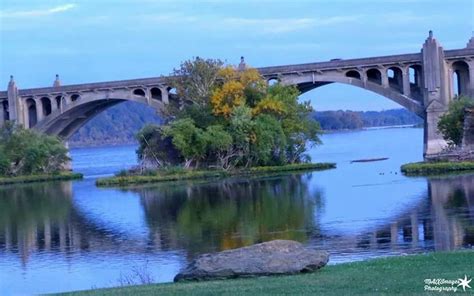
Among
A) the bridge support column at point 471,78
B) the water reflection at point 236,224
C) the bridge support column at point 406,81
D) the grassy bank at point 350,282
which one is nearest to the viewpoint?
the grassy bank at point 350,282

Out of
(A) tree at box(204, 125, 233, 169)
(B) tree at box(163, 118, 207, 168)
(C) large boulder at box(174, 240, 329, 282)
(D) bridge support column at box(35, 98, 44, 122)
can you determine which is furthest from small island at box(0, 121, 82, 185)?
(C) large boulder at box(174, 240, 329, 282)

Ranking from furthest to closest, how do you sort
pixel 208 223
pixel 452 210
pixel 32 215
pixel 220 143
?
pixel 220 143
pixel 32 215
pixel 208 223
pixel 452 210

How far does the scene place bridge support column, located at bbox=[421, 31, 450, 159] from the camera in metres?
75.7

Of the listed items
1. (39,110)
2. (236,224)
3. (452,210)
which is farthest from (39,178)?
(452,210)

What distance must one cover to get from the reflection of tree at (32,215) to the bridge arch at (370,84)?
67.6ft

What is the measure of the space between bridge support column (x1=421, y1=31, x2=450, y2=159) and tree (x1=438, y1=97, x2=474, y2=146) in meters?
4.20

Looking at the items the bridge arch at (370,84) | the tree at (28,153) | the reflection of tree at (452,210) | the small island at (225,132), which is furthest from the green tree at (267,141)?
the reflection of tree at (452,210)

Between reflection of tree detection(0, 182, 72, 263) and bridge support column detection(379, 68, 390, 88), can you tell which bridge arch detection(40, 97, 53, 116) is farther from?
bridge support column detection(379, 68, 390, 88)

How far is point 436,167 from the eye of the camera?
63094 mm

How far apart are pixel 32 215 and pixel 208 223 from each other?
1420 cm

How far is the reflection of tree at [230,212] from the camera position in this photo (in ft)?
119

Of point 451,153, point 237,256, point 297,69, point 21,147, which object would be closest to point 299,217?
point 237,256

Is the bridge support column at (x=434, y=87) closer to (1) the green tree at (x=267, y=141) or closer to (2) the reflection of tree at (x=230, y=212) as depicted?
(1) the green tree at (x=267, y=141)

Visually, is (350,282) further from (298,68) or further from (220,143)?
(298,68)
